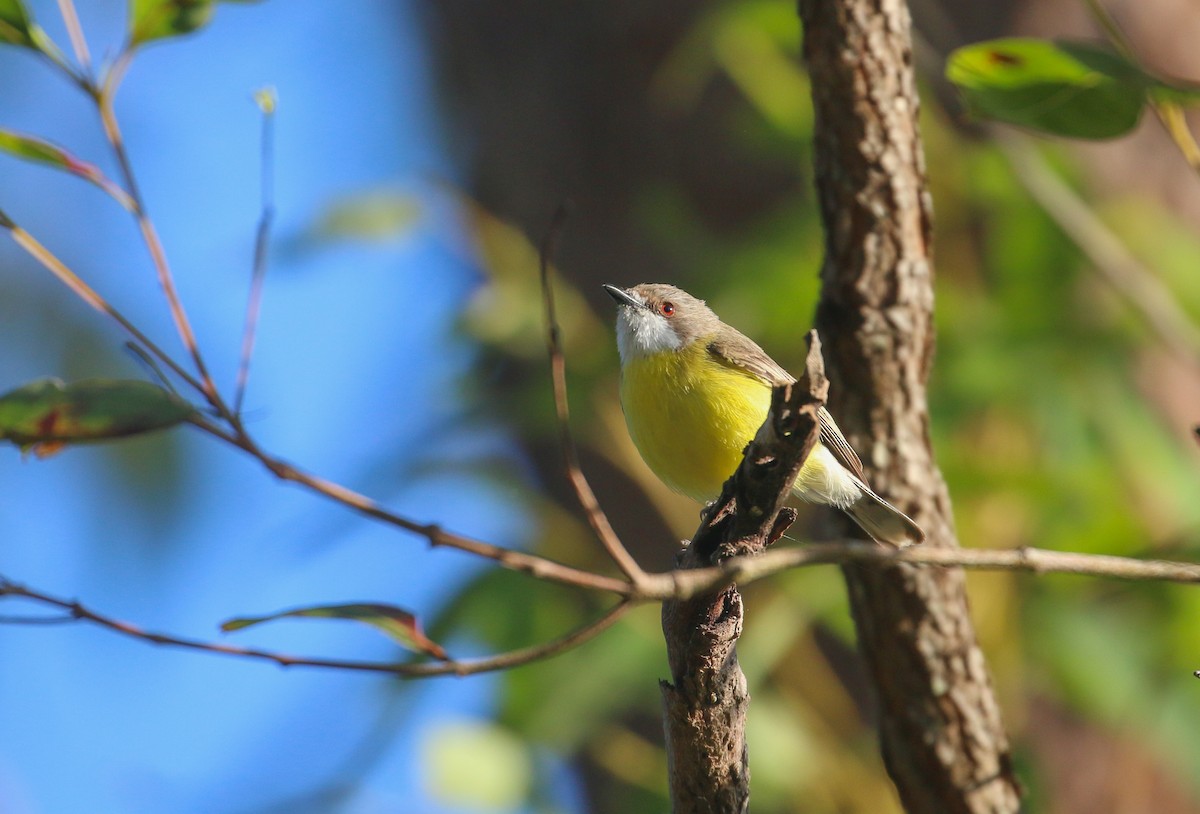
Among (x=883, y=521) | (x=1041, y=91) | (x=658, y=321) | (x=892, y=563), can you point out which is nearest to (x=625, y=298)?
(x=658, y=321)

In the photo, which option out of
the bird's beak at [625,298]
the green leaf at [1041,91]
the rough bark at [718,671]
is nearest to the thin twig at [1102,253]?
the bird's beak at [625,298]

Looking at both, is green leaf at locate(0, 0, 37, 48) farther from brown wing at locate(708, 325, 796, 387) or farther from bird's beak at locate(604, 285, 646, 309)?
bird's beak at locate(604, 285, 646, 309)

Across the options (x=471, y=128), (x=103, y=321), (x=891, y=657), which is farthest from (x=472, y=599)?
(x=103, y=321)

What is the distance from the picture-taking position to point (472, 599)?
5.11 m

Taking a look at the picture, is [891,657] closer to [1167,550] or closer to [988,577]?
[1167,550]

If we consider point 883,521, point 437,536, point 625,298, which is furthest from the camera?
point 625,298

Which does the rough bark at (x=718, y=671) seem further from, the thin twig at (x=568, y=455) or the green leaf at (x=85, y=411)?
the green leaf at (x=85, y=411)

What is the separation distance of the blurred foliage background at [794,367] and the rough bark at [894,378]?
0.46 metres

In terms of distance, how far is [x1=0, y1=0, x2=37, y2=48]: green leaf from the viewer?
2242mm

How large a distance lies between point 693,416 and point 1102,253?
6.07 ft

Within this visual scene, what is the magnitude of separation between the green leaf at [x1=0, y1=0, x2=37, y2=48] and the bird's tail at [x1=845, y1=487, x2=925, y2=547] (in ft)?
7.54

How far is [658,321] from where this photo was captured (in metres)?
4.61

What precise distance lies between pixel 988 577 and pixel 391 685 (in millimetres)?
2496

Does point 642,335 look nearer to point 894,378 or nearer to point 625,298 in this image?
point 625,298
